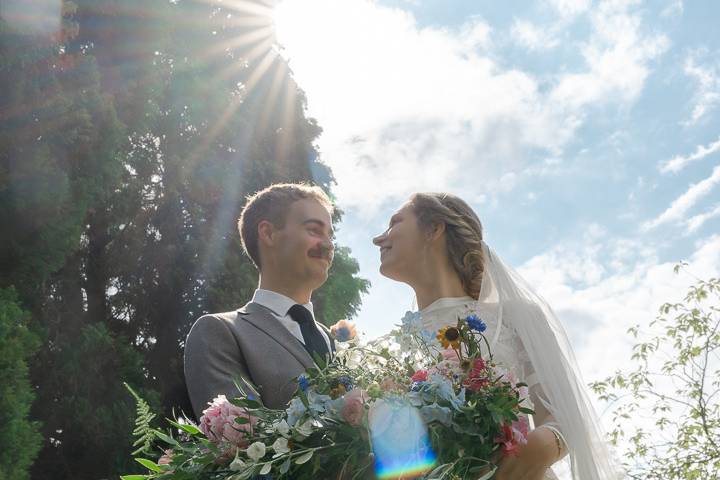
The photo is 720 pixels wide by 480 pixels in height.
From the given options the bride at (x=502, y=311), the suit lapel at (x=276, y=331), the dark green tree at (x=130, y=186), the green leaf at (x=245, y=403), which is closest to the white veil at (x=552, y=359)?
the bride at (x=502, y=311)

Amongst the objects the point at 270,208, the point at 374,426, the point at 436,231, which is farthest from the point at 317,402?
the point at 270,208

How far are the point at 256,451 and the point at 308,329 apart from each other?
1328 mm

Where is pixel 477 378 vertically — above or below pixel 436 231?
below

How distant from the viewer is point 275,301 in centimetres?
344

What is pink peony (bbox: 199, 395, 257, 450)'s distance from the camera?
222 cm

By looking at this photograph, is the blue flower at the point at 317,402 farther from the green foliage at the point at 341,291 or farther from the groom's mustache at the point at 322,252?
the green foliage at the point at 341,291

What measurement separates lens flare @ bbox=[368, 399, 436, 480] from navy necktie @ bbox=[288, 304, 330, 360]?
1.27m

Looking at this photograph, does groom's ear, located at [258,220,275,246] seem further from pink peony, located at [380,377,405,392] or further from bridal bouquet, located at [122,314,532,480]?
pink peony, located at [380,377,405,392]

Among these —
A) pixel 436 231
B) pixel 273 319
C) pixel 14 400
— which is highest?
pixel 14 400

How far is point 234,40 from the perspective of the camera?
1602 centimetres

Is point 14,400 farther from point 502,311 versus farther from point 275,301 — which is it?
point 502,311

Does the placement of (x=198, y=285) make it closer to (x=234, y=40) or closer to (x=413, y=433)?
(x=234, y=40)

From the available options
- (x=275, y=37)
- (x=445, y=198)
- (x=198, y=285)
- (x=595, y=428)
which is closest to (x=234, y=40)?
(x=275, y=37)

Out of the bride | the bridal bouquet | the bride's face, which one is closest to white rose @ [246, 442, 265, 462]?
the bridal bouquet
